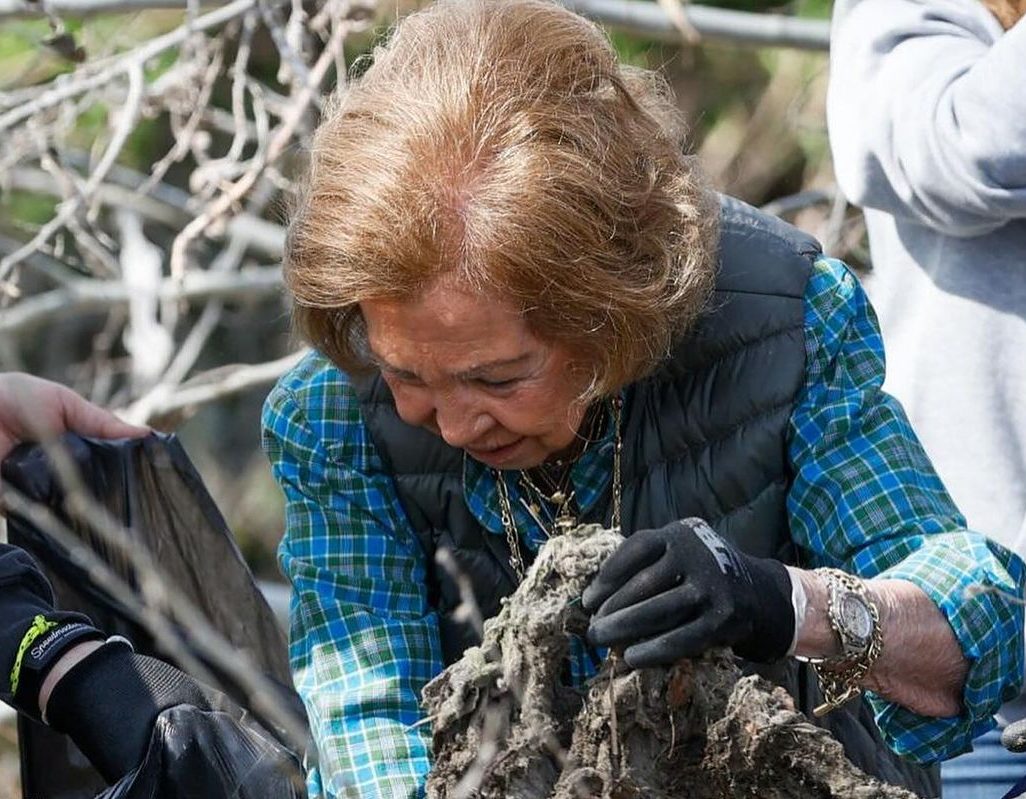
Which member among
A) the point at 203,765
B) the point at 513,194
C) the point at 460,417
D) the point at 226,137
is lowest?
the point at 226,137

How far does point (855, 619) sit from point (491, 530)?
1.64 feet

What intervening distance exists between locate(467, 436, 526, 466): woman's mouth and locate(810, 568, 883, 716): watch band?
1.27 feet

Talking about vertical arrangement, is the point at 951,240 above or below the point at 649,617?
above

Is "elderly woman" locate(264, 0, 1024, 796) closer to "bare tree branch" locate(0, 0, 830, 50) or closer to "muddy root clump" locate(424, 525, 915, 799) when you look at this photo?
"muddy root clump" locate(424, 525, 915, 799)

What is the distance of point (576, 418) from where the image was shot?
2.05 metres

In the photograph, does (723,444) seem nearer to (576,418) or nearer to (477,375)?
(576,418)

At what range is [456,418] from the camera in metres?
2.01

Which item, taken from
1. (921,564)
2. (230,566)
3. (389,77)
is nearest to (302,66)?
(230,566)

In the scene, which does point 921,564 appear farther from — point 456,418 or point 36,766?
point 36,766

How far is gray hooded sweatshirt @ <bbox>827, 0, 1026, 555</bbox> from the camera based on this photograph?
229 cm

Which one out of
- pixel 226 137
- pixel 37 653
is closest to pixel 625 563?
pixel 37 653

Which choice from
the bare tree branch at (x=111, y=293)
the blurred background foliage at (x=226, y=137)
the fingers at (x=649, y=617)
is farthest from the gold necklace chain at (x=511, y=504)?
the bare tree branch at (x=111, y=293)

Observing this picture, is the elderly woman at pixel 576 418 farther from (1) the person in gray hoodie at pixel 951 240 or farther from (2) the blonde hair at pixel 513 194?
(1) the person in gray hoodie at pixel 951 240

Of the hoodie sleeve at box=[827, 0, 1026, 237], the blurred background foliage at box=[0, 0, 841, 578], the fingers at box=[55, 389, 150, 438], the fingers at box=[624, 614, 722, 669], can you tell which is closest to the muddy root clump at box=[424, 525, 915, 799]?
the fingers at box=[624, 614, 722, 669]
